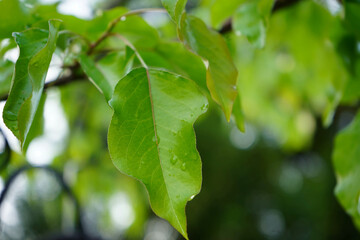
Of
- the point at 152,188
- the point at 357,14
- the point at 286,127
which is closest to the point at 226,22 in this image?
the point at 357,14

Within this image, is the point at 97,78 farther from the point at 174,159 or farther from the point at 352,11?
the point at 352,11

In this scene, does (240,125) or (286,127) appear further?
(286,127)

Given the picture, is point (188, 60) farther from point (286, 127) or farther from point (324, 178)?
point (324, 178)

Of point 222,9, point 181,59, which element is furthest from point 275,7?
point 181,59

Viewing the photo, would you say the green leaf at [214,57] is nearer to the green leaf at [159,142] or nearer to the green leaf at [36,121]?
the green leaf at [159,142]

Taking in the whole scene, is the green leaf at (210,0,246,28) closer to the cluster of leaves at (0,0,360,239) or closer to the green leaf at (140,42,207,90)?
the cluster of leaves at (0,0,360,239)

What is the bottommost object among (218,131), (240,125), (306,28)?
(218,131)

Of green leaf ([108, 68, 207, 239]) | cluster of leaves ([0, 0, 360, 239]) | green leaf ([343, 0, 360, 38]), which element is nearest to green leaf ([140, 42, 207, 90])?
cluster of leaves ([0, 0, 360, 239])
